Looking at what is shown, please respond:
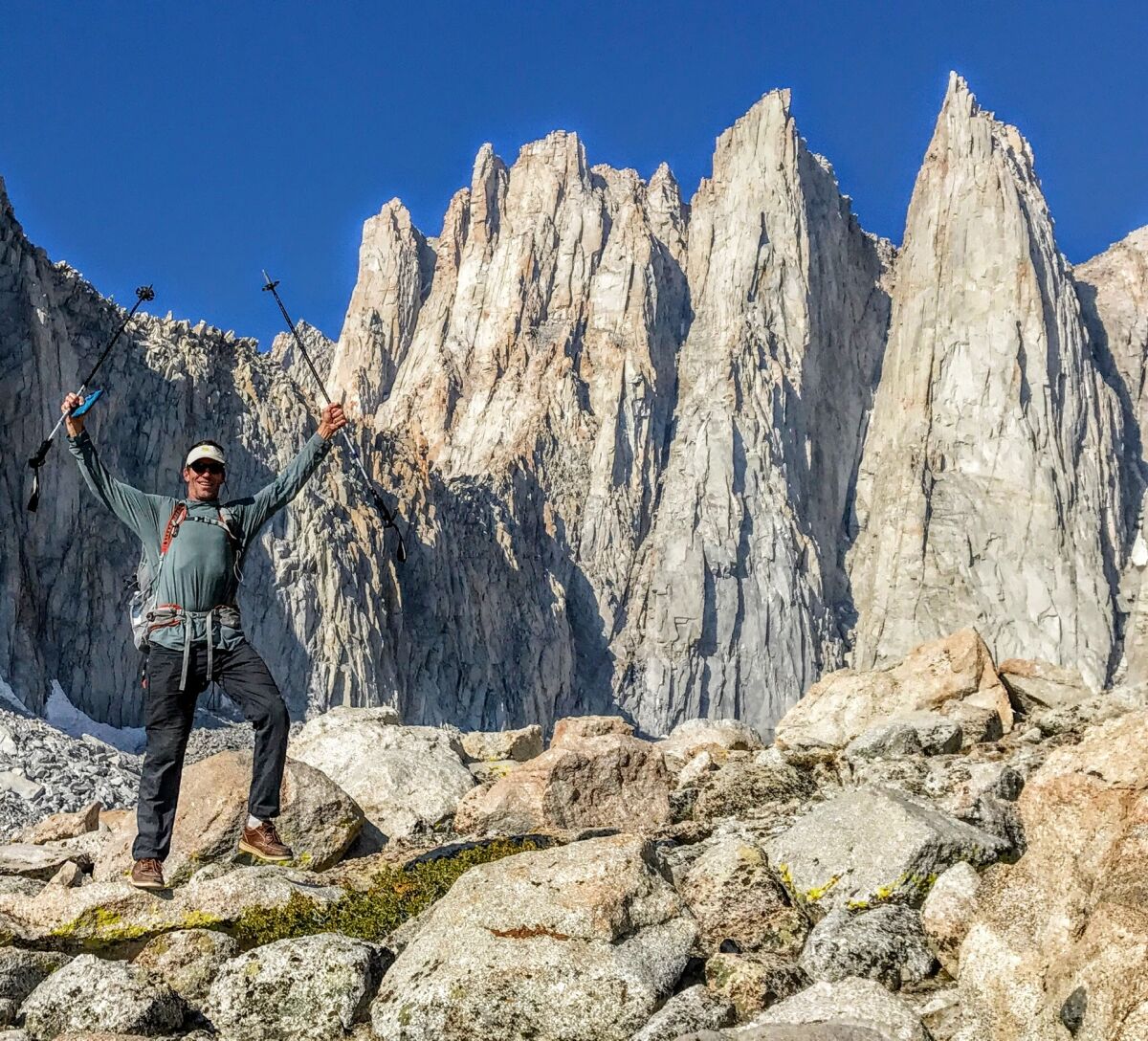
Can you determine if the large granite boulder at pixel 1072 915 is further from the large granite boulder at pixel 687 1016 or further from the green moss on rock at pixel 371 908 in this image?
the green moss on rock at pixel 371 908

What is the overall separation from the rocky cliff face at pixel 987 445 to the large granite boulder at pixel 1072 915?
268 feet

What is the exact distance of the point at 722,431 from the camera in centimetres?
8806

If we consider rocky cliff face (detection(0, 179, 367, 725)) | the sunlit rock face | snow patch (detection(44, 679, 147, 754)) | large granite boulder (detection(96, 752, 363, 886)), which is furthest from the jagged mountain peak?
large granite boulder (detection(96, 752, 363, 886))

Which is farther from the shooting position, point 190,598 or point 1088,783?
point 190,598

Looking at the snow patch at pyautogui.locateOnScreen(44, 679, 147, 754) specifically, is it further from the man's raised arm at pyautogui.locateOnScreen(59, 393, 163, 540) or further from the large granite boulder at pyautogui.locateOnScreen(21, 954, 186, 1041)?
the large granite boulder at pyautogui.locateOnScreen(21, 954, 186, 1041)

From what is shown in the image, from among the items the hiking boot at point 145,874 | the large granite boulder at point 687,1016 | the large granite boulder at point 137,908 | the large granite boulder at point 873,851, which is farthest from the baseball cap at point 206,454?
the large granite boulder at point 873,851

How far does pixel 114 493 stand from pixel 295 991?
3650 mm

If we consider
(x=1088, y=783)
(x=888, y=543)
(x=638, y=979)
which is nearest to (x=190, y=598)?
(x=638, y=979)

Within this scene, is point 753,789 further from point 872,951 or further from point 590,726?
point 590,726

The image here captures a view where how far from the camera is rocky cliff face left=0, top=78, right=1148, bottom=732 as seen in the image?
241 feet

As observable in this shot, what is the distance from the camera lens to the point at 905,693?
18125 mm

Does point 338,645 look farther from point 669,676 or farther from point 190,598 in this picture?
point 190,598

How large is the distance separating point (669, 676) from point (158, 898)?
7432 cm

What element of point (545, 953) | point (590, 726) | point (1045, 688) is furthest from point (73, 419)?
point (1045, 688)
